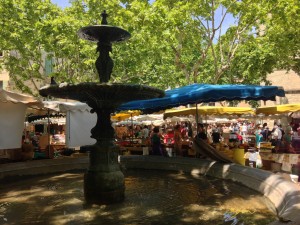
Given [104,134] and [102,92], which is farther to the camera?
[104,134]

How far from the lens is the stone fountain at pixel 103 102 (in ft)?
22.2

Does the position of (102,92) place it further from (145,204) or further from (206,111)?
(206,111)

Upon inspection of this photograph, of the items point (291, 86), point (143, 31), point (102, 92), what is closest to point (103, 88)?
point (102, 92)

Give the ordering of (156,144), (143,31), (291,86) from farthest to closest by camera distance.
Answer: (291,86) → (143,31) → (156,144)

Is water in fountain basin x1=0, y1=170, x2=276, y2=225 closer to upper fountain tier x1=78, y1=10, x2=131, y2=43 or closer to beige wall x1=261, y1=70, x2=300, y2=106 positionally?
upper fountain tier x1=78, y1=10, x2=131, y2=43

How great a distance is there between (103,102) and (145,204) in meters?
2.31

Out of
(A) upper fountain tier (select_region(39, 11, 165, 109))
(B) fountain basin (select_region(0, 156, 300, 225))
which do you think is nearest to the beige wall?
(B) fountain basin (select_region(0, 156, 300, 225))

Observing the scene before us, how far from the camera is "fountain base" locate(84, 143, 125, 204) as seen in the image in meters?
7.13

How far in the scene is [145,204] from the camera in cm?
691

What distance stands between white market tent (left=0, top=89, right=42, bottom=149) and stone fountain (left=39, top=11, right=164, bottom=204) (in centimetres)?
408

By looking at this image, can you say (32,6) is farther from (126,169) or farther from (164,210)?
(164,210)

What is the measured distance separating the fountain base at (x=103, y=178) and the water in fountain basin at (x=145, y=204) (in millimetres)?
252

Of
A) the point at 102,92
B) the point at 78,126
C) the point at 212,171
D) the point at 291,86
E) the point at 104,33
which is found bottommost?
the point at 212,171

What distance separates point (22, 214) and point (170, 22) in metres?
12.6
